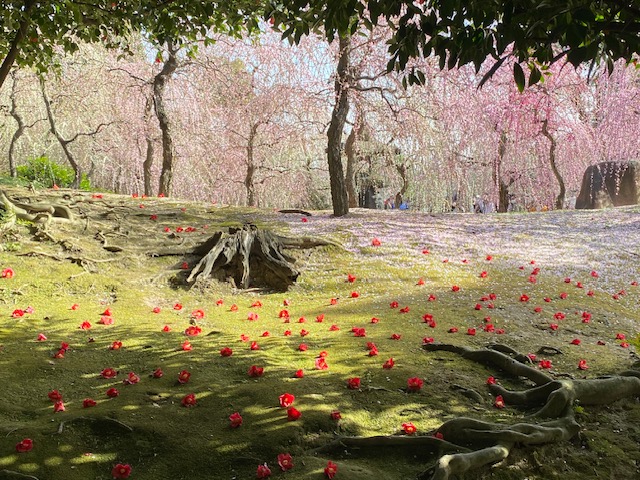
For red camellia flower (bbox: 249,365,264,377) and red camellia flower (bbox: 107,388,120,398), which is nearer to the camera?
red camellia flower (bbox: 107,388,120,398)

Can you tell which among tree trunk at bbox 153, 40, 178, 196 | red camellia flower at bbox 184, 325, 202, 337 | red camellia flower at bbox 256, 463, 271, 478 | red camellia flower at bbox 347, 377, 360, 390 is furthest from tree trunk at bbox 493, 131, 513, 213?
red camellia flower at bbox 256, 463, 271, 478

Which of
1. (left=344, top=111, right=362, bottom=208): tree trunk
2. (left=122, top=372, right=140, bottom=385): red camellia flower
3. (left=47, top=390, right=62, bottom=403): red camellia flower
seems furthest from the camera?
(left=344, top=111, right=362, bottom=208): tree trunk

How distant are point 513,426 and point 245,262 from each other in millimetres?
6559

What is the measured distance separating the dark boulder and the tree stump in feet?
50.5

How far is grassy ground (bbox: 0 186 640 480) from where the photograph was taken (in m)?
4.09

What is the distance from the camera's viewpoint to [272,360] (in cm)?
584

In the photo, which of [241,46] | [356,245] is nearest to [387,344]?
[356,245]

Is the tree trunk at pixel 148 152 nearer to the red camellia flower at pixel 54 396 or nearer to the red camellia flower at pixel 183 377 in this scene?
the red camellia flower at pixel 183 377

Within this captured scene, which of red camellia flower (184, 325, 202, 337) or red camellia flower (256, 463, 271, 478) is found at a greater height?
red camellia flower (184, 325, 202, 337)

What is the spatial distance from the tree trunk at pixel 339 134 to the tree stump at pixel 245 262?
15.1ft

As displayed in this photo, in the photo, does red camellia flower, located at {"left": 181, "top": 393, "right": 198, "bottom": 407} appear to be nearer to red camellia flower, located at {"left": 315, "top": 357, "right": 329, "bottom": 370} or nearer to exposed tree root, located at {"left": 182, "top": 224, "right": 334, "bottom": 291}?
red camellia flower, located at {"left": 315, "top": 357, "right": 329, "bottom": 370}

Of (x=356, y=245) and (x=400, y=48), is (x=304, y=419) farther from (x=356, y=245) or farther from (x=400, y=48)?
(x=356, y=245)

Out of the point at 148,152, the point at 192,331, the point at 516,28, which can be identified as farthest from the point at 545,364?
the point at 148,152

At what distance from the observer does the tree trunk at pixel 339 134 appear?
14.7 metres
